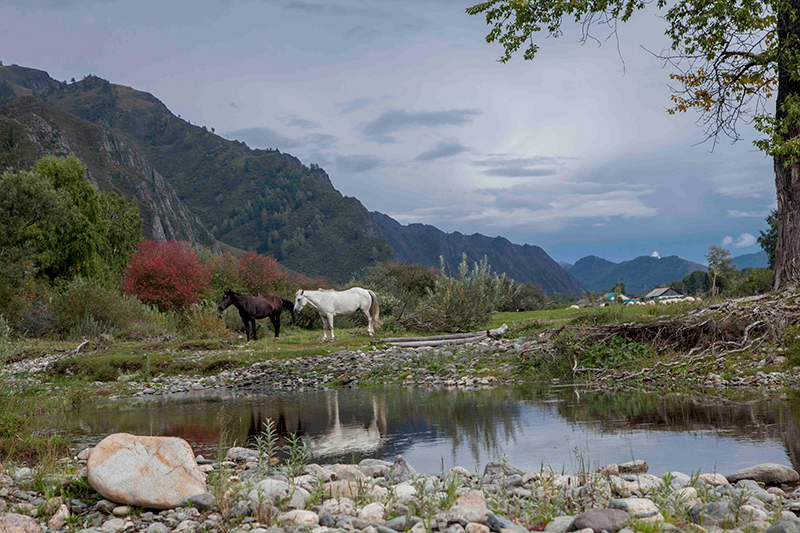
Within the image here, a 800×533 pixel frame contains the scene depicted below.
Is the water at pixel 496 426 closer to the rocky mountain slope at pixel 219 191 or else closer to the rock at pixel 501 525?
the rock at pixel 501 525

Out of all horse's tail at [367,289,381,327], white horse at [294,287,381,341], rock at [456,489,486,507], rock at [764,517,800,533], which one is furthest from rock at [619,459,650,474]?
horse's tail at [367,289,381,327]

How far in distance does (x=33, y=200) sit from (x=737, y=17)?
33.5m

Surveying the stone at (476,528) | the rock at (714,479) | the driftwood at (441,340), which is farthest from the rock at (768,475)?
the driftwood at (441,340)

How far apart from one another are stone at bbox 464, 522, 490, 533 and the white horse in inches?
675

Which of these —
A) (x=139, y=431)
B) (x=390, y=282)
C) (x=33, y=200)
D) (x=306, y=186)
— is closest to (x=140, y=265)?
(x=33, y=200)

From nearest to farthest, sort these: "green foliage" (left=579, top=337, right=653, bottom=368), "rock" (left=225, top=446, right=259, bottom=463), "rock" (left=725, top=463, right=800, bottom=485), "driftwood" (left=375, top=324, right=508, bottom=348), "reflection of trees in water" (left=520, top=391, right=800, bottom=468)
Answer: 1. "rock" (left=725, top=463, right=800, bottom=485)
2. "rock" (left=225, top=446, right=259, bottom=463)
3. "reflection of trees in water" (left=520, top=391, right=800, bottom=468)
4. "green foliage" (left=579, top=337, right=653, bottom=368)
5. "driftwood" (left=375, top=324, right=508, bottom=348)

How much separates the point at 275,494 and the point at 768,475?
3913 mm

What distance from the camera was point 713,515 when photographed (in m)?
3.94

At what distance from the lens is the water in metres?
6.18

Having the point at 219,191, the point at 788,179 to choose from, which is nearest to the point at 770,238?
the point at 788,179

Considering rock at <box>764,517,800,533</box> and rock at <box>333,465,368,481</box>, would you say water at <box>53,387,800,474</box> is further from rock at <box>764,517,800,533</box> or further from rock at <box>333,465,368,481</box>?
rock at <box>764,517,800,533</box>

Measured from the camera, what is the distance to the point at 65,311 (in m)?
24.2

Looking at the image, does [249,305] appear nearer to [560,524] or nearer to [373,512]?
[373,512]

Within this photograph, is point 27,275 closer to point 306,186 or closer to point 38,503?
point 38,503
